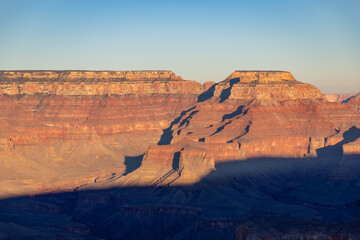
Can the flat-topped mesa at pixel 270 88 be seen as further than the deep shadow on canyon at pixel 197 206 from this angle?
Yes

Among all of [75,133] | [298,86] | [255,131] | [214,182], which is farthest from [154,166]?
[298,86]

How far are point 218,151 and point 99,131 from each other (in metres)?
51.0

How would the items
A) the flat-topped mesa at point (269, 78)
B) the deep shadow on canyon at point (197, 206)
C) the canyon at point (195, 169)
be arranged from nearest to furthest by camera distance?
the deep shadow on canyon at point (197, 206) → the canyon at point (195, 169) → the flat-topped mesa at point (269, 78)

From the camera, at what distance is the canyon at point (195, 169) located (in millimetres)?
120625

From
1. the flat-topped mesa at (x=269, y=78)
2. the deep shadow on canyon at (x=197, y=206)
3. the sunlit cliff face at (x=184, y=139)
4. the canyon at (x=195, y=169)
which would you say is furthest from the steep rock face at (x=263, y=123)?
the deep shadow on canyon at (x=197, y=206)

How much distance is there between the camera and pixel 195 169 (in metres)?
136

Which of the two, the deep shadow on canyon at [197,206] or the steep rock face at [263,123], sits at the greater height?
the steep rock face at [263,123]

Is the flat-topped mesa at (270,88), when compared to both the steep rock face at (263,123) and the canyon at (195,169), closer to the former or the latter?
the steep rock face at (263,123)

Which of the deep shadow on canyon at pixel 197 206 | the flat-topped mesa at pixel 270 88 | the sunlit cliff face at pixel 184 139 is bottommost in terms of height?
the deep shadow on canyon at pixel 197 206

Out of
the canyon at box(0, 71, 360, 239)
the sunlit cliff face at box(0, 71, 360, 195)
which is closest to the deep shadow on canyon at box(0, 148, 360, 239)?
the canyon at box(0, 71, 360, 239)

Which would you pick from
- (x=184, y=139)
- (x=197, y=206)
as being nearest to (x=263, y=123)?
(x=184, y=139)

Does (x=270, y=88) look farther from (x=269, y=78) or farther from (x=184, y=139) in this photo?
(x=184, y=139)

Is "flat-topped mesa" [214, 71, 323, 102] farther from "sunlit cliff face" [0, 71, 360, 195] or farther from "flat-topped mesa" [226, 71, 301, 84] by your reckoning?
"sunlit cliff face" [0, 71, 360, 195]

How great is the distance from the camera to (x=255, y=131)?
169 meters
